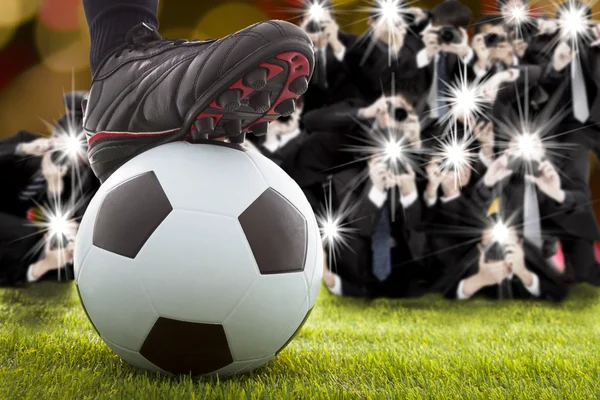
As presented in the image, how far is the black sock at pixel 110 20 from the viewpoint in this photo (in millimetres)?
2523

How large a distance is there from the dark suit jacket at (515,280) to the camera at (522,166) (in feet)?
2.21

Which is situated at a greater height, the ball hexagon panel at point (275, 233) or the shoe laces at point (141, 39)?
the shoe laces at point (141, 39)

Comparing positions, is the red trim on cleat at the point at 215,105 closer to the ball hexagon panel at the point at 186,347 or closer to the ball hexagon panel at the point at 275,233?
the ball hexagon panel at the point at 275,233

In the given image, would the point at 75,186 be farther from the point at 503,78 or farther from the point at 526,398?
the point at 526,398

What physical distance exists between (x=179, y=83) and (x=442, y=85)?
3760 mm

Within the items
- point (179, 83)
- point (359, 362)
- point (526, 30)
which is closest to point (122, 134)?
point (179, 83)

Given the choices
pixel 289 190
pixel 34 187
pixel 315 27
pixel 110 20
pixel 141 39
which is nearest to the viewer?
pixel 289 190

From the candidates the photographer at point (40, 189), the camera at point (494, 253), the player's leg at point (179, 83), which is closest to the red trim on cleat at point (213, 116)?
the player's leg at point (179, 83)

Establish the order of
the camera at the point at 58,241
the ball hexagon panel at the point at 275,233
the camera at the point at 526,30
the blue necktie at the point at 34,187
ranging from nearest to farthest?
the ball hexagon panel at the point at 275,233, the camera at the point at 58,241, the camera at the point at 526,30, the blue necktie at the point at 34,187

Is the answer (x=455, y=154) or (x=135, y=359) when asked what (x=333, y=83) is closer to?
(x=455, y=154)

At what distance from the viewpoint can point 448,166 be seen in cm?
500

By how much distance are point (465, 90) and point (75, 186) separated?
4118 millimetres

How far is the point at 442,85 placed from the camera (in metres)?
5.14

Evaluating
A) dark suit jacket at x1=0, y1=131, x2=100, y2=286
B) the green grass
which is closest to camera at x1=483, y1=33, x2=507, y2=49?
the green grass
